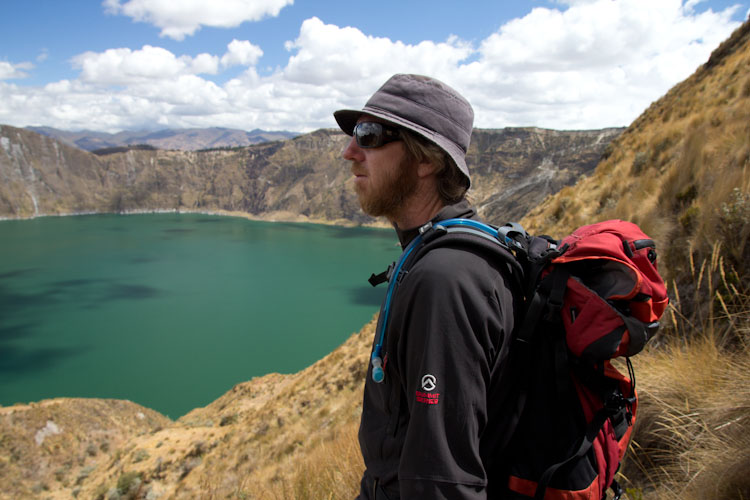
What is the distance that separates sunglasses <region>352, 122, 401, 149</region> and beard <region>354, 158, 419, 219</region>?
98 millimetres

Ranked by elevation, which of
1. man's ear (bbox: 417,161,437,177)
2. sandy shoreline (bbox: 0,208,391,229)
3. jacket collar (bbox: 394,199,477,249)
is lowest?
sandy shoreline (bbox: 0,208,391,229)

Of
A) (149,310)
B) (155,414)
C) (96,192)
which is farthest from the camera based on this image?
(96,192)

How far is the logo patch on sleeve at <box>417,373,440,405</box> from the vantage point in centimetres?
103

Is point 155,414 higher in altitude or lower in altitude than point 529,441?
lower

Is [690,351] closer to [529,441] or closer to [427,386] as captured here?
[529,441]

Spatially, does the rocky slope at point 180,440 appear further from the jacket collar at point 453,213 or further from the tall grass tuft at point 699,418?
the jacket collar at point 453,213

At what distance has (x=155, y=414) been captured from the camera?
20.8 meters

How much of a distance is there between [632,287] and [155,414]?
80.0ft

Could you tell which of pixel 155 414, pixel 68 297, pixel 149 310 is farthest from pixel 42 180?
pixel 155 414

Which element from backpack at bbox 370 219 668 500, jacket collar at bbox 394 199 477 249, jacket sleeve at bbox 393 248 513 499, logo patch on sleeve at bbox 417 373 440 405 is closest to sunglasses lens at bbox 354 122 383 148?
jacket collar at bbox 394 199 477 249

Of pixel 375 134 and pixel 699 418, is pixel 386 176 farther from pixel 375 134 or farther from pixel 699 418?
pixel 699 418

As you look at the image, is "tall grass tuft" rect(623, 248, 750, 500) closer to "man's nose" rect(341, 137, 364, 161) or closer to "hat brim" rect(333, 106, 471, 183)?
"hat brim" rect(333, 106, 471, 183)

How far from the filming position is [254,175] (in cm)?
18038

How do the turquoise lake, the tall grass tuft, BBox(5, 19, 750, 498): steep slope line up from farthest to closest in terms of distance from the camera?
the turquoise lake
BBox(5, 19, 750, 498): steep slope
the tall grass tuft
